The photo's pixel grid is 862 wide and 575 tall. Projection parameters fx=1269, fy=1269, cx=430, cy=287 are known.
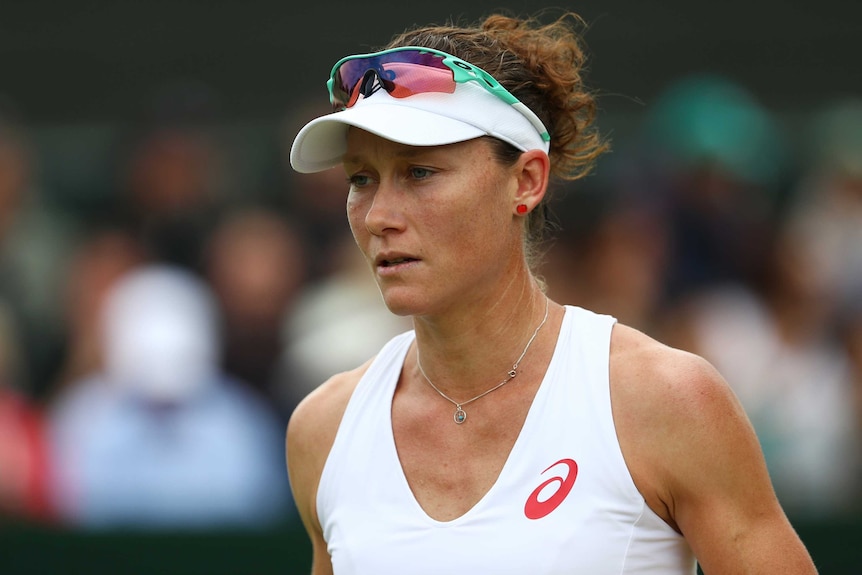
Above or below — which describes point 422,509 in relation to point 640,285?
above

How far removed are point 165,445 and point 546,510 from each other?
3087mm

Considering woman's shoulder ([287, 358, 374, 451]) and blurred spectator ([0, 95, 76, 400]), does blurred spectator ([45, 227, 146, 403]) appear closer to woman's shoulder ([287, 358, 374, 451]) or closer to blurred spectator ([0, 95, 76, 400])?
blurred spectator ([0, 95, 76, 400])

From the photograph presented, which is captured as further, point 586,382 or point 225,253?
point 225,253

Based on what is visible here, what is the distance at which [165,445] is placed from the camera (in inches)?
208

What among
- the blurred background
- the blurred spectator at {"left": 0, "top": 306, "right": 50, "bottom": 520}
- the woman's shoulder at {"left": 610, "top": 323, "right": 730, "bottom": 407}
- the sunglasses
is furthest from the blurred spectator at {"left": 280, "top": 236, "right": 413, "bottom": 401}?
the woman's shoulder at {"left": 610, "top": 323, "right": 730, "bottom": 407}

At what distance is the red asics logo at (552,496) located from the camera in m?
2.51

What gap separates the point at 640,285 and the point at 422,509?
3140mm

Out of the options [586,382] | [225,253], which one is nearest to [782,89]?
[225,253]

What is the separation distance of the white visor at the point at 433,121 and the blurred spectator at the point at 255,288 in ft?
9.47

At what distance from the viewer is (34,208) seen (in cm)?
665

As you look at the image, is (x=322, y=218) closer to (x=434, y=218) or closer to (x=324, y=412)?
(x=324, y=412)

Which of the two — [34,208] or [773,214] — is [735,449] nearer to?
[773,214]

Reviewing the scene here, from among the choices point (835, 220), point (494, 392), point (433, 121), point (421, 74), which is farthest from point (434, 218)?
point (835, 220)

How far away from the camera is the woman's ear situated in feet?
9.04
